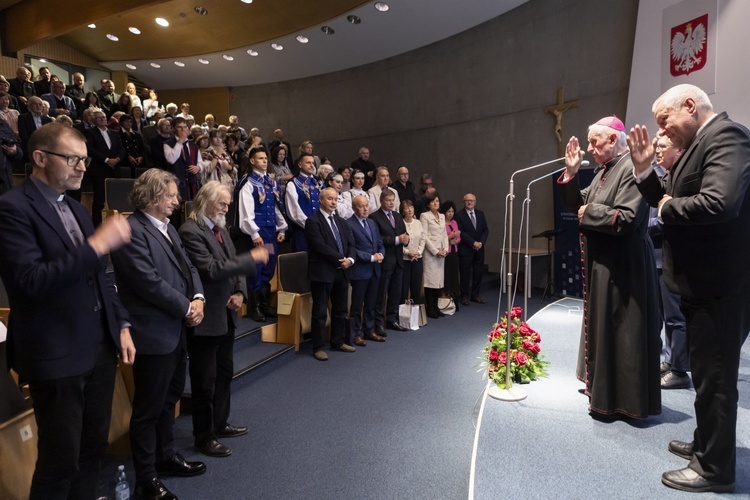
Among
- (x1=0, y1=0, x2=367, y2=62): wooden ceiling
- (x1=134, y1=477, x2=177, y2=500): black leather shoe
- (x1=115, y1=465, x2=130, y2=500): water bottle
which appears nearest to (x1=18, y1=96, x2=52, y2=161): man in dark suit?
(x1=0, y1=0, x2=367, y2=62): wooden ceiling

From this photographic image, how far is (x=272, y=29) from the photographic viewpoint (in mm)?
8875

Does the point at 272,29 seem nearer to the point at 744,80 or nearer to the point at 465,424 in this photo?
the point at 744,80

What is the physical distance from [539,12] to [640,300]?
6.56 m

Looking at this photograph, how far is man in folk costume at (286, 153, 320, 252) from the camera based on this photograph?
5004 mm

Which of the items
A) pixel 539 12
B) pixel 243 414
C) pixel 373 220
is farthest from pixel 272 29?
pixel 243 414

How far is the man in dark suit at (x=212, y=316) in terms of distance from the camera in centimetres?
243

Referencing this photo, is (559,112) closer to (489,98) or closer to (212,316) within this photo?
(489,98)

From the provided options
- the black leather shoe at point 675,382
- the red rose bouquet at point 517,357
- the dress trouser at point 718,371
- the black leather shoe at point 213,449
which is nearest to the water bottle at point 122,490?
the black leather shoe at point 213,449

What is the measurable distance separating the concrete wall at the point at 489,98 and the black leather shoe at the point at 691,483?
229 inches

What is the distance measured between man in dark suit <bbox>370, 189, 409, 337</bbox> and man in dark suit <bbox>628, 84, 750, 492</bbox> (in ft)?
11.7

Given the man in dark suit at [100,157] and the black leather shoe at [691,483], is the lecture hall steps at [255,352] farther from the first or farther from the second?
the black leather shoe at [691,483]

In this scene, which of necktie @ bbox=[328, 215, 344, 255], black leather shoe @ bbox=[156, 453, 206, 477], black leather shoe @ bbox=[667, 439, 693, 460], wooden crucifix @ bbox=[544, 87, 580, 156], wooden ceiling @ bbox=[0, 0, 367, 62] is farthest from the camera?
wooden ceiling @ bbox=[0, 0, 367, 62]

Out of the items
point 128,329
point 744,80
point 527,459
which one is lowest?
point 527,459

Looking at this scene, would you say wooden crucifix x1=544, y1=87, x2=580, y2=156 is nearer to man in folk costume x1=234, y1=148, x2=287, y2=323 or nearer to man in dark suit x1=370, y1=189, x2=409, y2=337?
man in dark suit x1=370, y1=189, x2=409, y2=337
